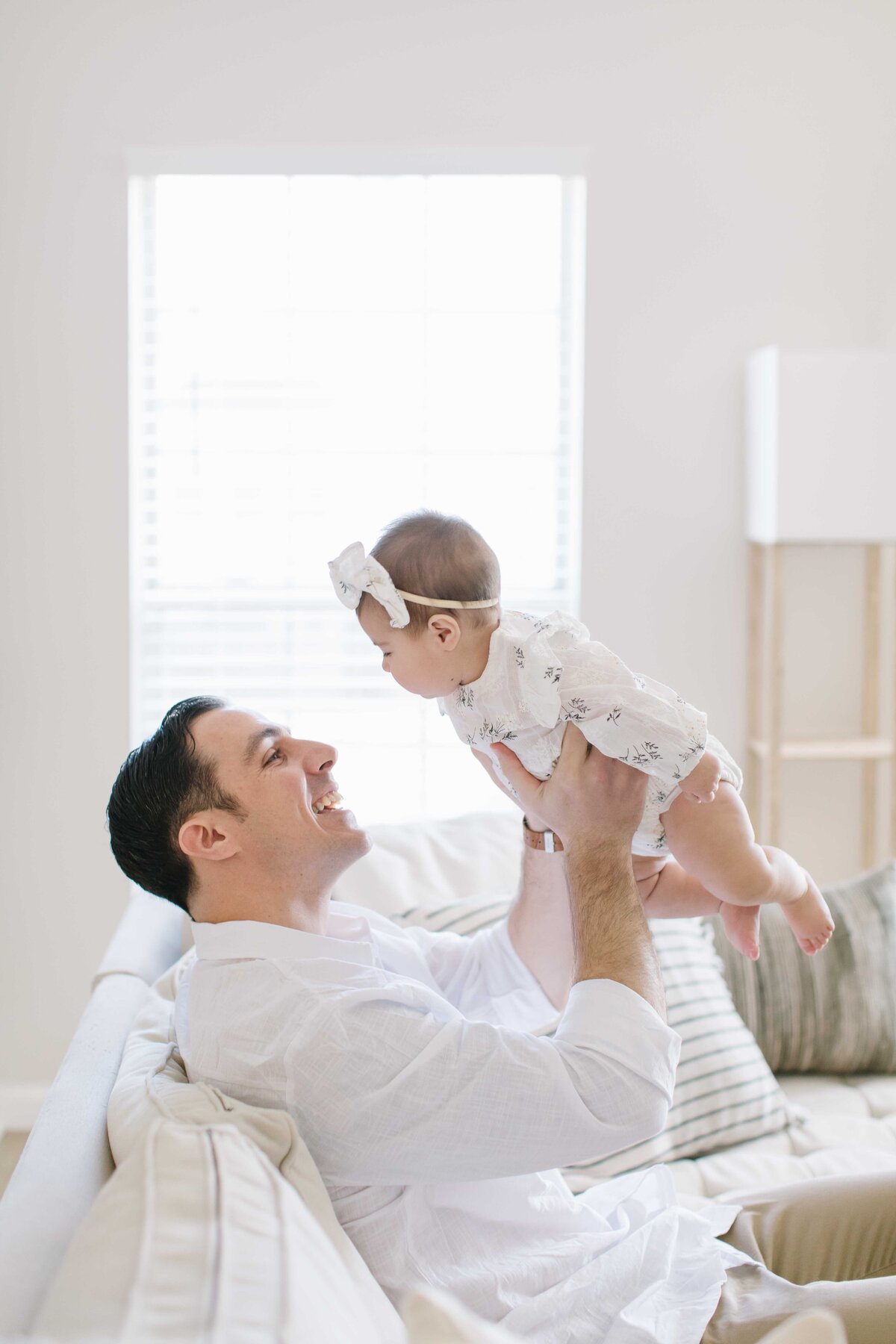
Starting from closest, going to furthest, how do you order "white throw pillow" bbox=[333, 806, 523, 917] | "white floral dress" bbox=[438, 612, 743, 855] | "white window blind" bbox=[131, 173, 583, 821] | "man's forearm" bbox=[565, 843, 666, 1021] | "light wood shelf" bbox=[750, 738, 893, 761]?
"man's forearm" bbox=[565, 843, 666, 1021] → "white floral dress" bbox=[438, 612, 743, 855] → "white throw pillow" bbox=[333, 806, 523, 917] → "light wood shelf" bbox=[750, 738, 893, 761] → "white window blind" bbox=[131, 173, 583, 821]

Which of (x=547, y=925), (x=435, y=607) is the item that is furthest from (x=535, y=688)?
(x=547, y=925)

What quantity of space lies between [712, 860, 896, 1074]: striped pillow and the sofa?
0.55 m

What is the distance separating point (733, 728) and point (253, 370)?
171 centimetres

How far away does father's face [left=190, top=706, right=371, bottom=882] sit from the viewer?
1.48m

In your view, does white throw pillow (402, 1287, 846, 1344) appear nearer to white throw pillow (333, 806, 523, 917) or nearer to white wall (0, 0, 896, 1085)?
white throw pillow (333, 806, 523, 917)

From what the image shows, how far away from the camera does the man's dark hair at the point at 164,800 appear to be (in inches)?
57.9

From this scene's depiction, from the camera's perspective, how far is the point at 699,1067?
2160 mm

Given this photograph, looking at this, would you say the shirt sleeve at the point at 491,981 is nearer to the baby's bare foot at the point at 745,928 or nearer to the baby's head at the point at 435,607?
the baby's bare foot at the point at 745,928

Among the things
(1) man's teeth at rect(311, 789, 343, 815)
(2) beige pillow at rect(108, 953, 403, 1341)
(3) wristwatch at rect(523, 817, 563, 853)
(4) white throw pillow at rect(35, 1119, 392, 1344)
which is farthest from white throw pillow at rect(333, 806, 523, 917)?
(4) white throw pillow at rect(35, 1119, 392, 1344)

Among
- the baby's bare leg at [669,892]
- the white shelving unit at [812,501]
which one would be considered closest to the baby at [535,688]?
the baby's bare leg at [669,892]

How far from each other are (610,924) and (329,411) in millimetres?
2292

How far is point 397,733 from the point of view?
3.45 m

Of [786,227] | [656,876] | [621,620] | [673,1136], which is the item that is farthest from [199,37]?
[673,1136]

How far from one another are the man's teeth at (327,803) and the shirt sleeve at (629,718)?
328 mm
